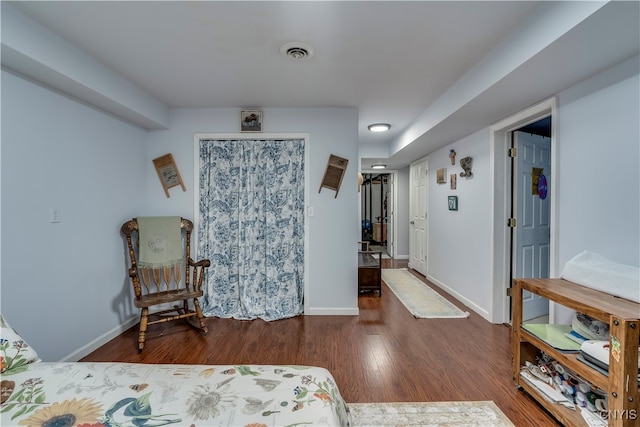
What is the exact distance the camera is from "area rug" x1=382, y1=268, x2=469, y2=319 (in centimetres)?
317

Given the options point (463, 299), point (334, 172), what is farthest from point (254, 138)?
point (463, 299)

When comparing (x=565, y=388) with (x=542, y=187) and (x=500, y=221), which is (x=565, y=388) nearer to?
(x=500, y=221)

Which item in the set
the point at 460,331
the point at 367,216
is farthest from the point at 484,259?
the point at 367,216

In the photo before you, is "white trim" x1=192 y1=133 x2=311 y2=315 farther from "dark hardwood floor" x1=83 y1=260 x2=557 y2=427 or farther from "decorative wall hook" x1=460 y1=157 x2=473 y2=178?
"decorative wall hook" x1=460 y1=157 x2=473 y2=178

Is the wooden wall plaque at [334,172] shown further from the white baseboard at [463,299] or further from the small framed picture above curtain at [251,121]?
the white baseboard at [463,299]

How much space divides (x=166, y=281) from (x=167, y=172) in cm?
121

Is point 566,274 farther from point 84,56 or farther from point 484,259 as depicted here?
point 84,56

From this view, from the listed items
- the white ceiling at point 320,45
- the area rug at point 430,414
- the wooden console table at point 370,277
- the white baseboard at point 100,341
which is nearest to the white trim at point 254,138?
the white ceiling at point 320,45

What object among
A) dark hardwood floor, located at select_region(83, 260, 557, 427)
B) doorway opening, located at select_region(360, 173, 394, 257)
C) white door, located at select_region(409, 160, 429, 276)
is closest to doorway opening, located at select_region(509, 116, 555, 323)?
dark hardwood floor, located at select_region(83, 260, 557, 427)

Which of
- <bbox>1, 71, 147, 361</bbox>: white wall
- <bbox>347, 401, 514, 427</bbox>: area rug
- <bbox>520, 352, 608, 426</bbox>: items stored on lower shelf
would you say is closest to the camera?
<bbox>520, 352, 608, 426</bbox>: items stored on lower shelf

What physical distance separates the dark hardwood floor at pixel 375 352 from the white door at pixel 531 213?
2.03 feet

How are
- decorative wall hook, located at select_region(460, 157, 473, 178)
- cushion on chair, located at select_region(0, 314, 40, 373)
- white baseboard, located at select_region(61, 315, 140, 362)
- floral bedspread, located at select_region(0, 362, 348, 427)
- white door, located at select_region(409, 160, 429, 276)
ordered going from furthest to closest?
white door, located at select_region(409, 160, 429, 276) < decorative wall hook, located at select_region(460, 157, 473, 178) < white baseboard, located at select_region(61, 315, 140, 362) < cushion on chair, located at select_region(0, 314, 40, 373) < floral bedspread, located at select_region(0, 362, 348, 427)

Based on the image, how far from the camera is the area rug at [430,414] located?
1561 millimetres

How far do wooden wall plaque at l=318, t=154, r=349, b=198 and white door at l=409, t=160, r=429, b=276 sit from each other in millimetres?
2299
